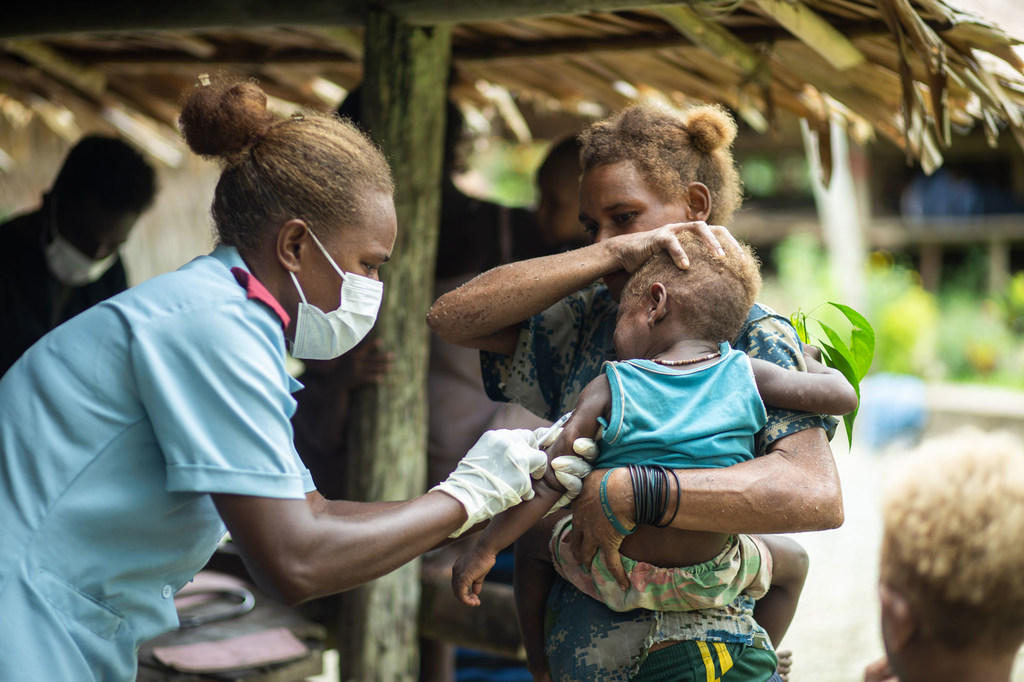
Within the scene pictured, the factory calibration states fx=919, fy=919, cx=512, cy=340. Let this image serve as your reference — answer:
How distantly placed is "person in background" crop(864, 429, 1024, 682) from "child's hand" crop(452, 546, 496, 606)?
77 centimetres

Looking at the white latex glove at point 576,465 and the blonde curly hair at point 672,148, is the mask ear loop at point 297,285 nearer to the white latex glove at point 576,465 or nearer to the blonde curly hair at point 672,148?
the white latex glove at point 576,465

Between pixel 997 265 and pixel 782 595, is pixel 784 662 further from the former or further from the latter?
pixel 997 265

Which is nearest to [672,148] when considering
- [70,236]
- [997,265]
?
[70,236]

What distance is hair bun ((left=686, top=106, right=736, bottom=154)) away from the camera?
221 centimetres

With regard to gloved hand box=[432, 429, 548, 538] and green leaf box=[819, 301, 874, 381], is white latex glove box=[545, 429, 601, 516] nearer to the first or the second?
gloved hand box=[432, 429, 548, 538]

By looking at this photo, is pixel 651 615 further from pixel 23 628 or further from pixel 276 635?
pixel 276 635

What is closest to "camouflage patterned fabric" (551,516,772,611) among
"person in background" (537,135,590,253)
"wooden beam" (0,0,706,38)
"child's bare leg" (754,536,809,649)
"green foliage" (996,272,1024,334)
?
"child's bare leg" (754,536,809,649)

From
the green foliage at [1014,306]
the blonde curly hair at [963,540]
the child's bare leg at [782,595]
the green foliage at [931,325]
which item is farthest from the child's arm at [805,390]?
the green foliage at [1014,306]

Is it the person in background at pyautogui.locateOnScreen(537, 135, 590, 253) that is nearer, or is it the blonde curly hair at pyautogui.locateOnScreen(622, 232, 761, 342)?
the blonde curly hair at pyautogui.locateOnScreen(622, 232, 761, 342)

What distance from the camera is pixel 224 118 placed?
1.83m

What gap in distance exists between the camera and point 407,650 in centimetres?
345

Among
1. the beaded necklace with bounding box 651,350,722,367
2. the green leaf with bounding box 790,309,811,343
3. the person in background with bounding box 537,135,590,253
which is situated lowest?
the beaded necklace with bounding box 651,350,722,367

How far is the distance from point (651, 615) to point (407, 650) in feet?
5.78

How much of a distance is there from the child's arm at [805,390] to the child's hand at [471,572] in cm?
67
